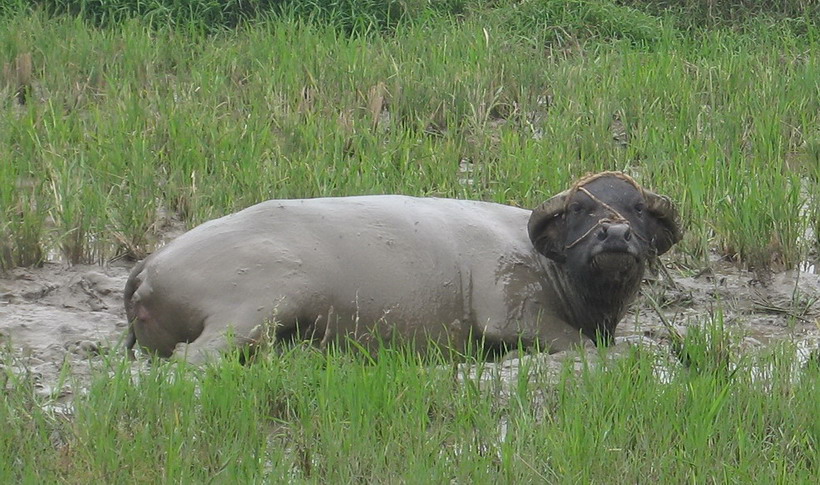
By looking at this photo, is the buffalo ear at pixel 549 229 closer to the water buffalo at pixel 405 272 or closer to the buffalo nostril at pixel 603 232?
the water buffalo at pixel 405 272

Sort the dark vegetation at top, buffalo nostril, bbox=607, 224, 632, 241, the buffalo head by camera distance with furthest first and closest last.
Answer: the dark vegetation at top
the buffalo head
buffalo nostril, bbox=607, 224, 632, 241

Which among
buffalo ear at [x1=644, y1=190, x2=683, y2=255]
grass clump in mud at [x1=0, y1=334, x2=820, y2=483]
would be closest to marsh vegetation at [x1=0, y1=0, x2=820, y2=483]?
grass clump in mud at [x1=0, y1=334, x2=820, y2=483]

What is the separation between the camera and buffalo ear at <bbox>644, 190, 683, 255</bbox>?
5293 mm

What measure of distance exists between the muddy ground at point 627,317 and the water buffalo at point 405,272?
0.20m

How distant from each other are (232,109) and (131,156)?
1182 millimetres

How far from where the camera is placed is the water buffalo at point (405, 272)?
470 cm

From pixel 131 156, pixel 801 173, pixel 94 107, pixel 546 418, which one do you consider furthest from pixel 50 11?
pixel 546 418

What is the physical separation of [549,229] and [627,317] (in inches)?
23.5

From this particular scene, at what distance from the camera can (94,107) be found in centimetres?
736

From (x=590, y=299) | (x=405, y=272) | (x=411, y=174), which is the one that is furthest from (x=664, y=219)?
(x=411, y=174)

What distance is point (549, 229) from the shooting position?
5.37m

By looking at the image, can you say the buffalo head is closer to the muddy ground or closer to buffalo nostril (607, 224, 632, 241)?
buffalo nostril (607, 224, 632, 241)

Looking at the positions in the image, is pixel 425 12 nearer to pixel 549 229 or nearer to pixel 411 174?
pixel 411 174

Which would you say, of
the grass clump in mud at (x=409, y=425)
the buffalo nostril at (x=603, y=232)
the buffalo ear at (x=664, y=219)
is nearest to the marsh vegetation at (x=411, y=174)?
the grass clump in mud at (x=409, y=425)
